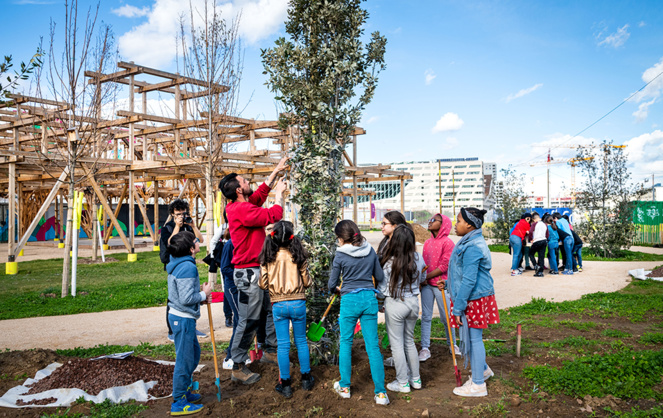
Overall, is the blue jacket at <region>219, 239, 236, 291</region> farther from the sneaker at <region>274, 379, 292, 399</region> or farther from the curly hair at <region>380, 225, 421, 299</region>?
the curly hair at <region>380, 225, 421, 299</region>

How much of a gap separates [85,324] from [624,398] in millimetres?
7088

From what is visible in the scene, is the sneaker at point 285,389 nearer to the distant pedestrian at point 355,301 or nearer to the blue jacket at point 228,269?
the distant pedestrian at point 355,301

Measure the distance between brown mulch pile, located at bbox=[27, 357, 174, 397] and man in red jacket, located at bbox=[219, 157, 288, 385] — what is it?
27.6 inches

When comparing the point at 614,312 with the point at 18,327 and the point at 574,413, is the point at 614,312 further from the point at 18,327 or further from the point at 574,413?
the point at 18,327

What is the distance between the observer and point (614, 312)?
23.6ft

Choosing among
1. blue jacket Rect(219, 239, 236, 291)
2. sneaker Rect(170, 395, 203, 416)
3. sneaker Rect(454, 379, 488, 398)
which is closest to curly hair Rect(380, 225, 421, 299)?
sneaker Rect(454, 379, 488, 398)

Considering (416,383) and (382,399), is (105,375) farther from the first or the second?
(416,383)

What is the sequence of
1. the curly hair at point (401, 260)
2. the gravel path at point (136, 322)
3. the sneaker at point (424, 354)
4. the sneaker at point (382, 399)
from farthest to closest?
the gravel path at point (136, 322) < the sneaker at point (424, 354) < the curly hair at point (401, 260) < the sneaker at point (382, 399)

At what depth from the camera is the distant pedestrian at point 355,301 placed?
387 centimetres

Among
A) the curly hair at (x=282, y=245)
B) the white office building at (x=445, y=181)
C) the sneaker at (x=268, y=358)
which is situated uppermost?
the white office building at (x=445, y=181)

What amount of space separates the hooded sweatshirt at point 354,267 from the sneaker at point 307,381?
2.72ft

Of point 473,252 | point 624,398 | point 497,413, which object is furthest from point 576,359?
point 473,252

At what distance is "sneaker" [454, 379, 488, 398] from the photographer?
156 inches

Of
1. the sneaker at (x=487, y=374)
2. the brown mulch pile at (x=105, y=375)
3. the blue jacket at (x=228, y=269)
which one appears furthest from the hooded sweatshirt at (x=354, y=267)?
the brown mulch pile at (x=105, y=375)
